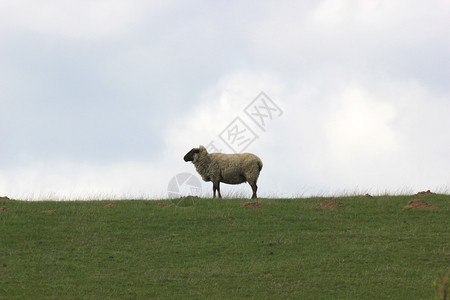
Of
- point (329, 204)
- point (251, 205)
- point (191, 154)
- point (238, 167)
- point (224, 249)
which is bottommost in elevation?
point (224, 249)

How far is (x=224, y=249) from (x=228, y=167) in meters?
8.11

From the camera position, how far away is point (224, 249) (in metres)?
18.7

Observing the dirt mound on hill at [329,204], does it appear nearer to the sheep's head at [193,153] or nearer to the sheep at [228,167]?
the sheep at [228,167]

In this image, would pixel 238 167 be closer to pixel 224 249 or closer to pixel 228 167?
pixel 228 167

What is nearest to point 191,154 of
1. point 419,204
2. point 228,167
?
point 228,167

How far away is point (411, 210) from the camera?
22891mm

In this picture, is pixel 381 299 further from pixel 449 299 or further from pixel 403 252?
pixel 403 252

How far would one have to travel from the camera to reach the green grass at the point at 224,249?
1547 cm

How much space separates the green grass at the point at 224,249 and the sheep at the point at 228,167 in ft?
6.83

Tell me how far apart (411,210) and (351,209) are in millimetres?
2301

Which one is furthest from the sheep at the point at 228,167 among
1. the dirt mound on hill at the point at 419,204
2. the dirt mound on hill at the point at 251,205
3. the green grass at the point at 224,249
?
the dirt mound on hill at the point at 419,204

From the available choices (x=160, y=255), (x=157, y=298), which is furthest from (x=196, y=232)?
(x=157, y=298)

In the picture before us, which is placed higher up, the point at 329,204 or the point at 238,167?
the point at 238,167

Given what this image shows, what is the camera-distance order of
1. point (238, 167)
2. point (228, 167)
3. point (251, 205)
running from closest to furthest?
point (251, 205), point (238, 167), point (228, 167)
